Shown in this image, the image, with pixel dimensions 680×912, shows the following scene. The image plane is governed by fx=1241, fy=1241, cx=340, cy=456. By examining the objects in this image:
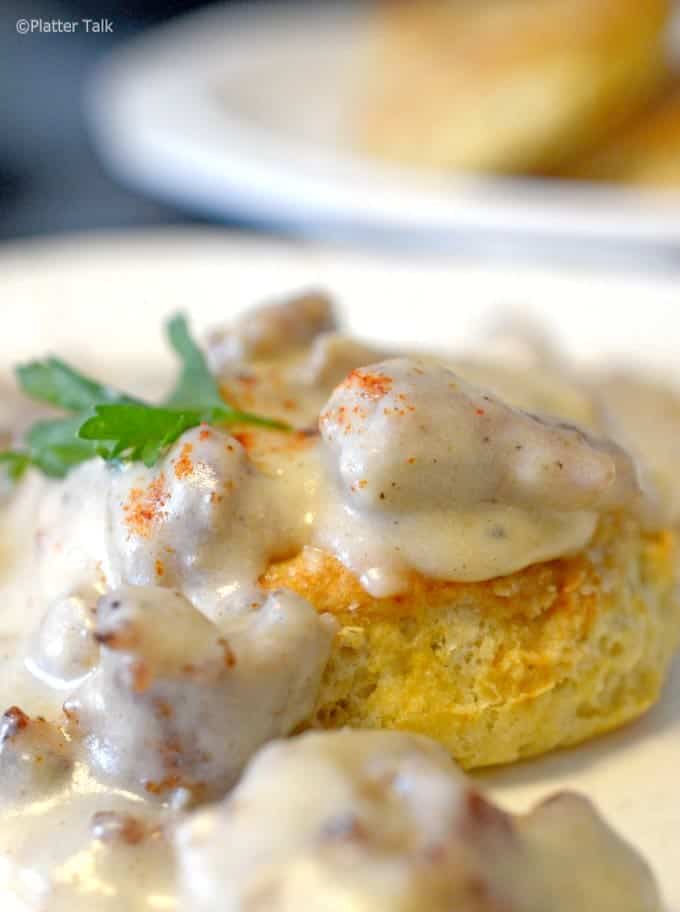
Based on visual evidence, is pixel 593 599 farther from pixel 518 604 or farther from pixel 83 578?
pixel 83 578

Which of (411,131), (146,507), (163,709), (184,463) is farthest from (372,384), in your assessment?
(411,131)

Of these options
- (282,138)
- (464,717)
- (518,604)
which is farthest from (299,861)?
(282,138)

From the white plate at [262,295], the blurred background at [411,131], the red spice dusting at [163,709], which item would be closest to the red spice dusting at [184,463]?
the red spice dusting at [163,709]

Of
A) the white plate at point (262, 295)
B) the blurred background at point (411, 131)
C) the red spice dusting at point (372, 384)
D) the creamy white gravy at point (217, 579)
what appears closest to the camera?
the creamy white gravy at point (217, 579)

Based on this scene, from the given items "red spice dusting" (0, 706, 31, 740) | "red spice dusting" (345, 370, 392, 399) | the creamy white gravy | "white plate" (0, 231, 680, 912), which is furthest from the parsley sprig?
"white plate" (0, 231, 680, 912)

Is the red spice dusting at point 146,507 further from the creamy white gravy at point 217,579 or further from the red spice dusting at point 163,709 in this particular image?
the red spice dusting at point 163,709

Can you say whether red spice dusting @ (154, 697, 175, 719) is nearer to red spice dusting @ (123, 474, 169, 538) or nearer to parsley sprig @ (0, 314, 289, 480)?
red spice dusting @ (123, 474, 169, 538)
